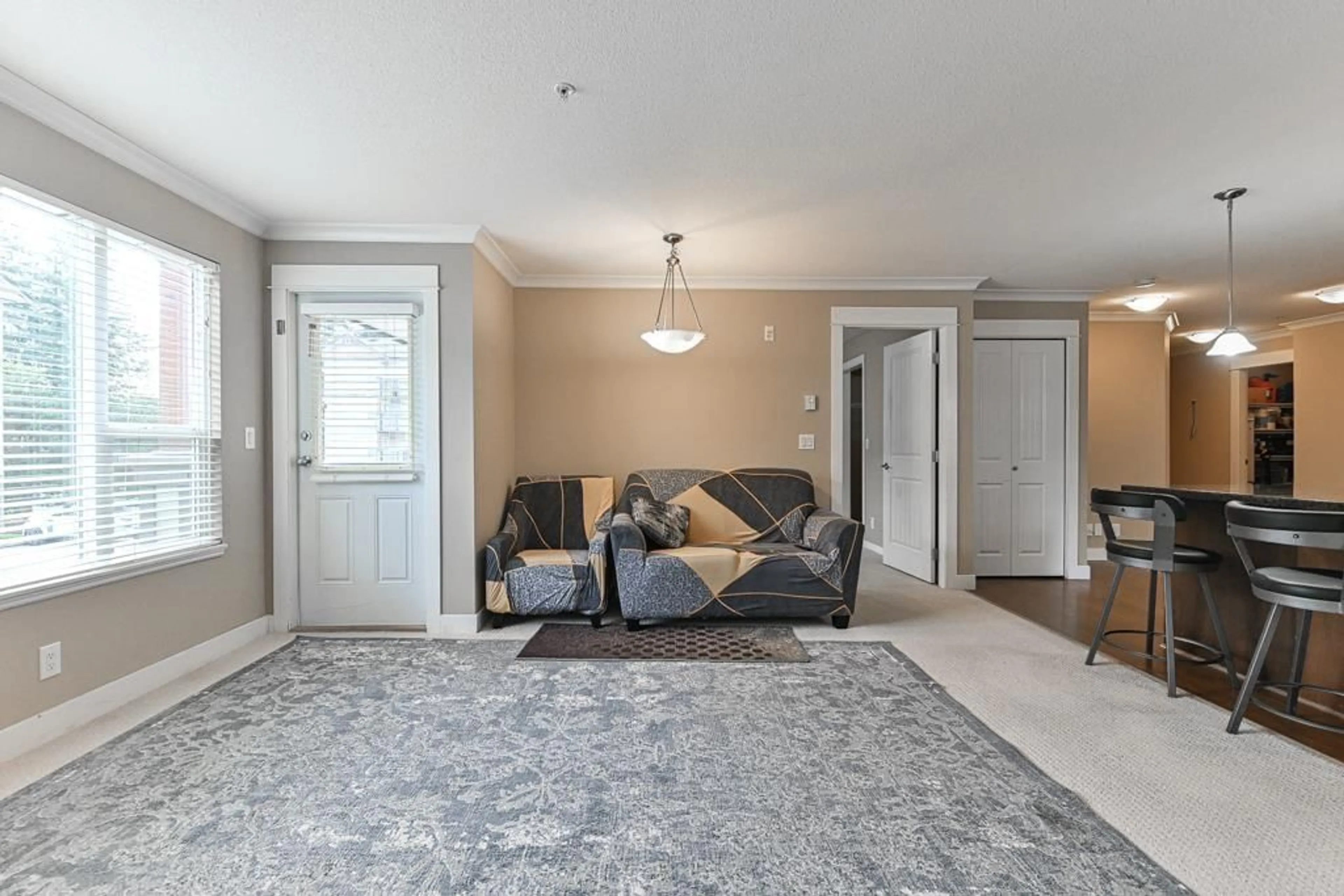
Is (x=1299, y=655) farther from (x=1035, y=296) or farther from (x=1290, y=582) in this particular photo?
(x=1035, y=296)

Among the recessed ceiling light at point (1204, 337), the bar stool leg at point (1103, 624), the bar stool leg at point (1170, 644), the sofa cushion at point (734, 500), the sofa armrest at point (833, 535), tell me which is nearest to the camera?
the bar stool leg at point (1170, 644)

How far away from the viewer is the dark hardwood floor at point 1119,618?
2465 millimetres

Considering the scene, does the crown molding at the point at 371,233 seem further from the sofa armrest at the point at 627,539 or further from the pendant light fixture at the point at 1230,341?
the pendant light fixture at the point at 1230,341

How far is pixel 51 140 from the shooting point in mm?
2359

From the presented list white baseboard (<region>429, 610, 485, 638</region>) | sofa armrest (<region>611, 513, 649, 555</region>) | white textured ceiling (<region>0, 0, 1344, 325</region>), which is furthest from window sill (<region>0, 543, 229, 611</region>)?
sofa armrest (<region>611, 513, 649, 555</region>)

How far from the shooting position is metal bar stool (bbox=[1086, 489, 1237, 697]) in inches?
109

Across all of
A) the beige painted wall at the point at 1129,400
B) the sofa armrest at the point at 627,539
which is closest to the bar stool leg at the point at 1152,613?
the sofa armrest at the point at 627,539

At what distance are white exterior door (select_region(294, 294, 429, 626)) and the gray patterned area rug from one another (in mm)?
912

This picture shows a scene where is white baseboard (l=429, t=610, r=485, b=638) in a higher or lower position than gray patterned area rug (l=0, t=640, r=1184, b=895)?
higher

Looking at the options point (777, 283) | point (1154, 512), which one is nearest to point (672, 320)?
point (777, 283)

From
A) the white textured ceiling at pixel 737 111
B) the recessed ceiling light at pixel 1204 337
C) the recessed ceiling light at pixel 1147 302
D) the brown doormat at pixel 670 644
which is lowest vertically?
the brown doormat at pixel 670 644

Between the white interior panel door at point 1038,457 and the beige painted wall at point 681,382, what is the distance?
718mm

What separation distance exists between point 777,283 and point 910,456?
A: 5.76ft

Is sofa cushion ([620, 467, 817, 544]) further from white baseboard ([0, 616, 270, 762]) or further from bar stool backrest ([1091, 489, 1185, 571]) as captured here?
white baseboard ([0, 616, 270, 762])
